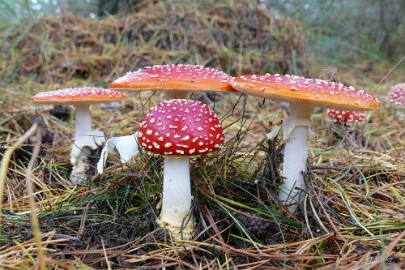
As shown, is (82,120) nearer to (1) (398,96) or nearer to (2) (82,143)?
(2) (82,143)

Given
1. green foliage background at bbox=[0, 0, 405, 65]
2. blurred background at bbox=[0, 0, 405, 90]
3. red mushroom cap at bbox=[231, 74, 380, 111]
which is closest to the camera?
red mushroom cap at bbox=[231, 74, 380, 111]

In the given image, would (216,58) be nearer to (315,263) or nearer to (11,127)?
(11,127)

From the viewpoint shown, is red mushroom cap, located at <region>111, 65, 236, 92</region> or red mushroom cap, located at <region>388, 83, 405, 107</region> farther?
red mushroom cap, located at <region>388, 83, 405, 107</region>

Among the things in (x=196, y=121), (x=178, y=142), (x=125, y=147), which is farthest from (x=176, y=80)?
(x=125, y=147)

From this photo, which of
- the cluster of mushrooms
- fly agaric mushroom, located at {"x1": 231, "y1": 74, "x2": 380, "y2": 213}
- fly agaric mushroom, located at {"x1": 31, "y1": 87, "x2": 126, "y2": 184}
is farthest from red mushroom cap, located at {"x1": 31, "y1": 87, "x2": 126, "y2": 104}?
fly agaric mushroom, located at {"x1": 231, "y1": 74, "x2": 380, "y2": 213}

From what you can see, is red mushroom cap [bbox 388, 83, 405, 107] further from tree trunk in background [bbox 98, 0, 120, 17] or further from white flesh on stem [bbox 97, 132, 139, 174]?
tree trunk in background [bbox 98, 0, 120, 17]

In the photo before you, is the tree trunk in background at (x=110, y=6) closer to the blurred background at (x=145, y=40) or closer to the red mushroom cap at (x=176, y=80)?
the blurred background at (x=145, y=40)
